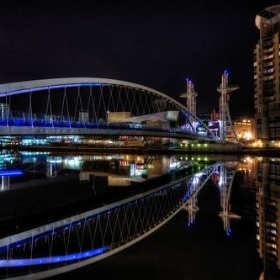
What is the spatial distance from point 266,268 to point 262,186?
15.0 meters

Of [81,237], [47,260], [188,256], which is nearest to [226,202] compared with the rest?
[81,237]

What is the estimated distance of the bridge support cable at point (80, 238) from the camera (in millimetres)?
9047

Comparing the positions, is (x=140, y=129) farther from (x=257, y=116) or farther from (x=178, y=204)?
(x=257, y=116)

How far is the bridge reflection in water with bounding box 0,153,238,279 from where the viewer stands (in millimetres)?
8977

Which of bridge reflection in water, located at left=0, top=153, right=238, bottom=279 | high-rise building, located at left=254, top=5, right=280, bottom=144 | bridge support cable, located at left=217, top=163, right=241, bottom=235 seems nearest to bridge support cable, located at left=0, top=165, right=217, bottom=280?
bridge reflection in water, located at left=0, top=153, right=238, bottom=279

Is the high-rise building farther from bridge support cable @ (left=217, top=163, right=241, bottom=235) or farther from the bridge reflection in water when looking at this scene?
the bridge reflection in water

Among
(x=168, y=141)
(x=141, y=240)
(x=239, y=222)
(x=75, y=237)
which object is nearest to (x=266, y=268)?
(x=141, y=240)

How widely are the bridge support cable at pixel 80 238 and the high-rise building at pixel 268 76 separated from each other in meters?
75.7

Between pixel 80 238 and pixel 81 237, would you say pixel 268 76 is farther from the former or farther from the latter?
pixel 80 238

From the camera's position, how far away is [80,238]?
11414mm

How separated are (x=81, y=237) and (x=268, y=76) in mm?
91261

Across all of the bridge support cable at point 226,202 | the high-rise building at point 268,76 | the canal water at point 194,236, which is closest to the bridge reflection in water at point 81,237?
the bridge support cable at point 226,202

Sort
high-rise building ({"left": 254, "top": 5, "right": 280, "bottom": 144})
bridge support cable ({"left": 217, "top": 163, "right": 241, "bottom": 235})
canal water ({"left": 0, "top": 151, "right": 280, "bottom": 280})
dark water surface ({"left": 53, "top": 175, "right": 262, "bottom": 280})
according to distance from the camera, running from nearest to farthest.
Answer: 1. dark water surface ({"left": 53, "top": 175, "right": 262, "bottom": 280})
2. canal water ({"left": 0, "top": 151, "right": 280, "bottom": 280})
3. bridge support cable ({"left": 217, "top": 163, "right": 241, "bottom": 235})
4. high-rise building ({"left": 254, "top": 5, "right": 280, "bottom": 144})

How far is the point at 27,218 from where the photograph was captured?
47.0ft
